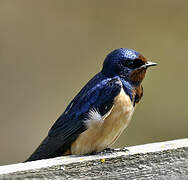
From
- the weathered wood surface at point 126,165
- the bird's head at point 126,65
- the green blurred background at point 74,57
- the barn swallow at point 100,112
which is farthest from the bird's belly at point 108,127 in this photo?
the green blurred background at point 74,57

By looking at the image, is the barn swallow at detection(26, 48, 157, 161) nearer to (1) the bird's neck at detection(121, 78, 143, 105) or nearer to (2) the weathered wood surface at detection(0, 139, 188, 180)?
(1) the bird's neck at detection(121, 78, 143, 105)

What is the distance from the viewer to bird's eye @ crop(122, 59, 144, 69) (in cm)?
270

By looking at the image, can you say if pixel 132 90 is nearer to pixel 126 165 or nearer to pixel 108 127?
pixel 108 127

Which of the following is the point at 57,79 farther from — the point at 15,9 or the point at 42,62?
the point at 15,9

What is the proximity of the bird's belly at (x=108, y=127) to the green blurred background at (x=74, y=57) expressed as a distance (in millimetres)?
1893

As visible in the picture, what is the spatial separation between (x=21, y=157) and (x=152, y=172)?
2.96 meters

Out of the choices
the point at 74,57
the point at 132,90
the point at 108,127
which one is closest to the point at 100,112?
the point at 108,127

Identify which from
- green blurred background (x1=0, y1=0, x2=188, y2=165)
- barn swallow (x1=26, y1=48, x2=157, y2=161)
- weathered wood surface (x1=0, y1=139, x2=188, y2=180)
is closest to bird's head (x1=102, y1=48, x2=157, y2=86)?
barn swallow (x1=26, y1=48, x2=157, y2=161)

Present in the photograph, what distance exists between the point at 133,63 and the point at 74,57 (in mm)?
2050

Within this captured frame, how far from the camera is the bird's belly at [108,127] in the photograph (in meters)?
2.54

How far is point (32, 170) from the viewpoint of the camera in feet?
5.80

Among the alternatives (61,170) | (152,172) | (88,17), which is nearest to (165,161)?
(152,172)

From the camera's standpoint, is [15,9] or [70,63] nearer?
[15,9]

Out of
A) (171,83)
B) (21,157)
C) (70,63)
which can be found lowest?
(21,157)
